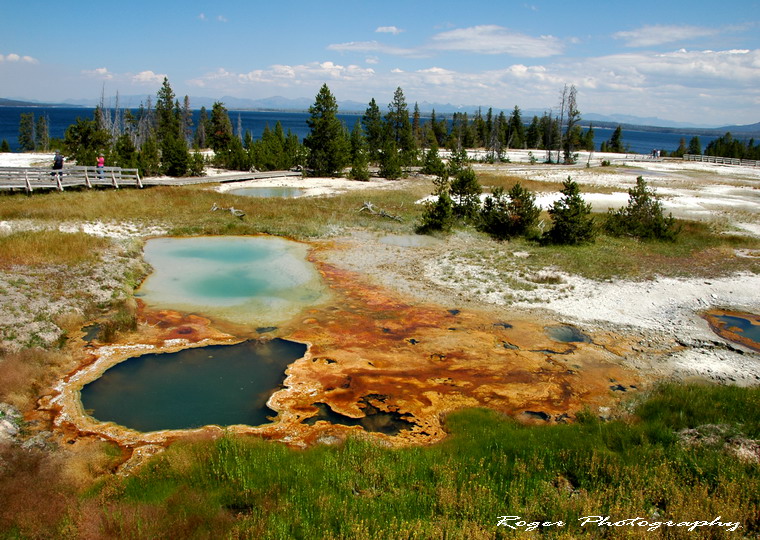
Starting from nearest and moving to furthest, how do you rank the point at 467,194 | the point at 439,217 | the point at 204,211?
the point at 439,217 → the point at 467,194 → the point at 204,211

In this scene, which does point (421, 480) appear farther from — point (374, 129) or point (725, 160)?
point (725, 160)

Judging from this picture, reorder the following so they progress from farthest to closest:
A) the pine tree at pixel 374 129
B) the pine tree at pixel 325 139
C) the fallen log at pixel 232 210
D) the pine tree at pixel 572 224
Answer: the pine tree at pixel 374 129, the pine tree at pixel 325 139, the fallen log at pixel 232 210, the pine tree at pixel 572 224

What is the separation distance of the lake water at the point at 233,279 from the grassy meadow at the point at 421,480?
433cm

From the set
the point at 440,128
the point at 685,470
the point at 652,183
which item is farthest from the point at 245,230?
the point at 440,128

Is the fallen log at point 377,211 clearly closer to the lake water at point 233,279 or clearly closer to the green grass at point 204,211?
the green grass at point 204,211

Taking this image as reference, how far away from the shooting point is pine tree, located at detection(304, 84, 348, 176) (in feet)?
143

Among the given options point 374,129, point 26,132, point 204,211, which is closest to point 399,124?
point 374,129

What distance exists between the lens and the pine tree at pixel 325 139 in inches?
1718

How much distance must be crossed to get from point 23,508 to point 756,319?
17.0m

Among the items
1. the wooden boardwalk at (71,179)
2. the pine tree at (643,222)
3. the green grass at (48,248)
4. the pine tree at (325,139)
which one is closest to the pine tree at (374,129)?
the pine tree at (325,139)

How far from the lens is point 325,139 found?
44.4 meters

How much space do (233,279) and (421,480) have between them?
11547 mm

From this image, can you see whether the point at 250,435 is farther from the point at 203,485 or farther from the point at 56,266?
the point at 56,266

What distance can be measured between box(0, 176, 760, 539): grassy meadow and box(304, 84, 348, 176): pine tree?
36.1 meters
